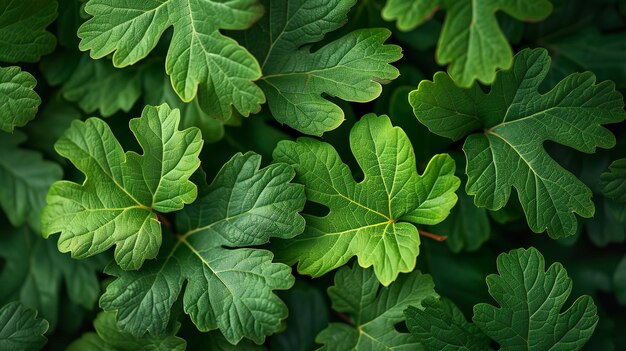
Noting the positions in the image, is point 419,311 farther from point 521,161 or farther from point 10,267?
point 10,267

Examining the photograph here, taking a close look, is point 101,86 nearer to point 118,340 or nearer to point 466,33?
point 118,340

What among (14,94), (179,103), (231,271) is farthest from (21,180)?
(231,271)

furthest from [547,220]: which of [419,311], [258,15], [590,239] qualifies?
[258,15]

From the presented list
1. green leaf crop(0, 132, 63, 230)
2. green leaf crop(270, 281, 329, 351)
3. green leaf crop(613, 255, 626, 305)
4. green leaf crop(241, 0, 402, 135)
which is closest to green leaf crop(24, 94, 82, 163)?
green leaf crop(0, 132, 63, 230)

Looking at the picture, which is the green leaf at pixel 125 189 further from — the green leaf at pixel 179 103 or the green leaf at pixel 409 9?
the green leaf at pixel 409 9

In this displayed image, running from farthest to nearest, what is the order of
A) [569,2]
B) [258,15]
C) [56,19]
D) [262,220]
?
[569,2]
[56,19]
[262,220]
[258,15]

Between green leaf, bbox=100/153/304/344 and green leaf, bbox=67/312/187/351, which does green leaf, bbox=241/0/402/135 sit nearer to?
green leaf, bbox=100/153/304/344
